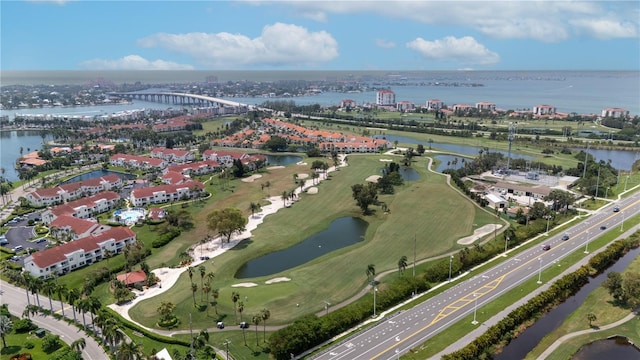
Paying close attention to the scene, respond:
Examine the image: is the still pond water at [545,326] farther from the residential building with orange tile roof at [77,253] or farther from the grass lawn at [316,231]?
the residential building with orange tile roof at [77,253]

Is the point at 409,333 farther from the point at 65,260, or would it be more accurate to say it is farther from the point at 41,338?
the point at 65,260

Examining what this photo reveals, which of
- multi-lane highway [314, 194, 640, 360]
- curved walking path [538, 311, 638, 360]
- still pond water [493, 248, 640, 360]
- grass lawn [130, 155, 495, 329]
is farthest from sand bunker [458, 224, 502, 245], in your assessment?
curved walking path [538, 311, 638, 360]

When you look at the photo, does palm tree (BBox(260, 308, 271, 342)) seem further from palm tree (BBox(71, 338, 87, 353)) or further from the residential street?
palm tree (BBox(71, 338, 87, 353))

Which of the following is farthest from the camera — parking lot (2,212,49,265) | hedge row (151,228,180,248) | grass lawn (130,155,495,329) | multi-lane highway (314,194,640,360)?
hedge row (151,228,180,248)

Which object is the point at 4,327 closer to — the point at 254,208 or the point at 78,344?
the point at 78,344

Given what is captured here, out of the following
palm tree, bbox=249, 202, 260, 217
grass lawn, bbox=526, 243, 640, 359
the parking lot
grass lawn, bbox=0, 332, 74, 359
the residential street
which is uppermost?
palm tree, bbox=249, 202, 260, 217

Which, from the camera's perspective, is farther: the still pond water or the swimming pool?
the swimming pool

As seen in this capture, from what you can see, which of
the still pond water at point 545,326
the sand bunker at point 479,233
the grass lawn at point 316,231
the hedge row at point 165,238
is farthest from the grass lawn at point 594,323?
the hedge row at point 165,238
